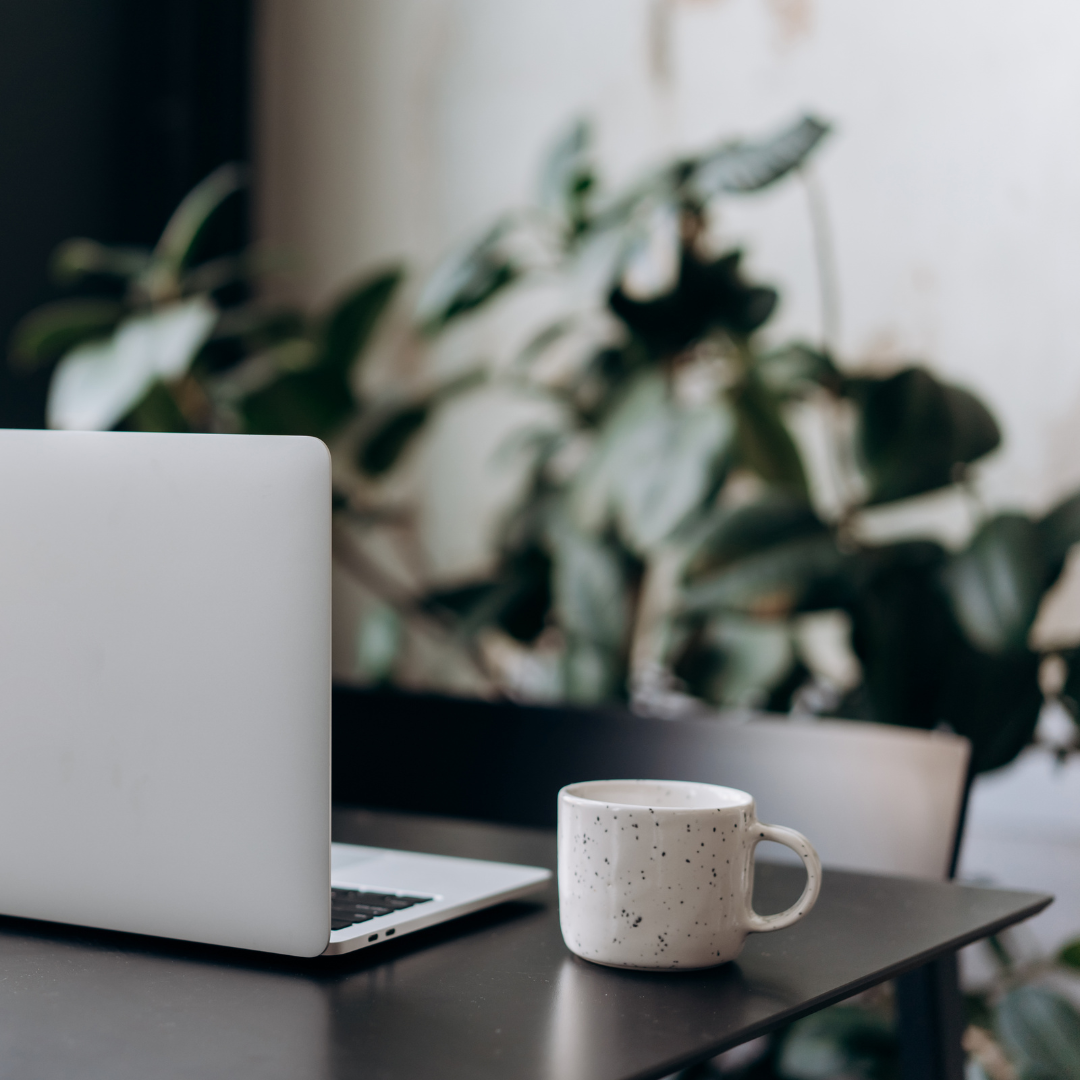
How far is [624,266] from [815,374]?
0.73 ft

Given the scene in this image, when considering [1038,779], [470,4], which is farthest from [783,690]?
[470,4]

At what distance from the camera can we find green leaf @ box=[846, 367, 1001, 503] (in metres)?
1.24

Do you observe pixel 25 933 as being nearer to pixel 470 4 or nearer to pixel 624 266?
pixel 624 266

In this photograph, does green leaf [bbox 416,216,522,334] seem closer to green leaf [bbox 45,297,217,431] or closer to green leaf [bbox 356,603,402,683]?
green leaf [bbox 45,297,217,431]

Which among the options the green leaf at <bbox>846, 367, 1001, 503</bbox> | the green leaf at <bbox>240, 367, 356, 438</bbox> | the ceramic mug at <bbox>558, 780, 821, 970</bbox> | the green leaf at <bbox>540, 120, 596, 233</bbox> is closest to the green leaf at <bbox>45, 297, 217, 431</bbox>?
the green leaf at <bbox>240, 367, 356, 438</bbox>

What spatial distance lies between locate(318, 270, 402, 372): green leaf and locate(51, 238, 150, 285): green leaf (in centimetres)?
27

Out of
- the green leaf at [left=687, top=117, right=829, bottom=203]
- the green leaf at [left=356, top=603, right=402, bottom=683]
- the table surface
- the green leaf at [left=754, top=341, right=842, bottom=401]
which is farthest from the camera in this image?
the green leaf at [left=356, top=603, right=402, bottom=683]

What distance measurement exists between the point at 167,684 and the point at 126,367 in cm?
98

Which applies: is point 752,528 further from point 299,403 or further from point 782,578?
point 299,403

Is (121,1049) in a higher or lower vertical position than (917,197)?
lower

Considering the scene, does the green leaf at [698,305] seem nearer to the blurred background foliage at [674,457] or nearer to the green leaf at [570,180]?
the blurred background foliage at [674,457]

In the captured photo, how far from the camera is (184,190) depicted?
6.94 ft

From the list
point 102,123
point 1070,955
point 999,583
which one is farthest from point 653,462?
point 102,123

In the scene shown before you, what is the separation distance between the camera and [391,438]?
1.63 m
